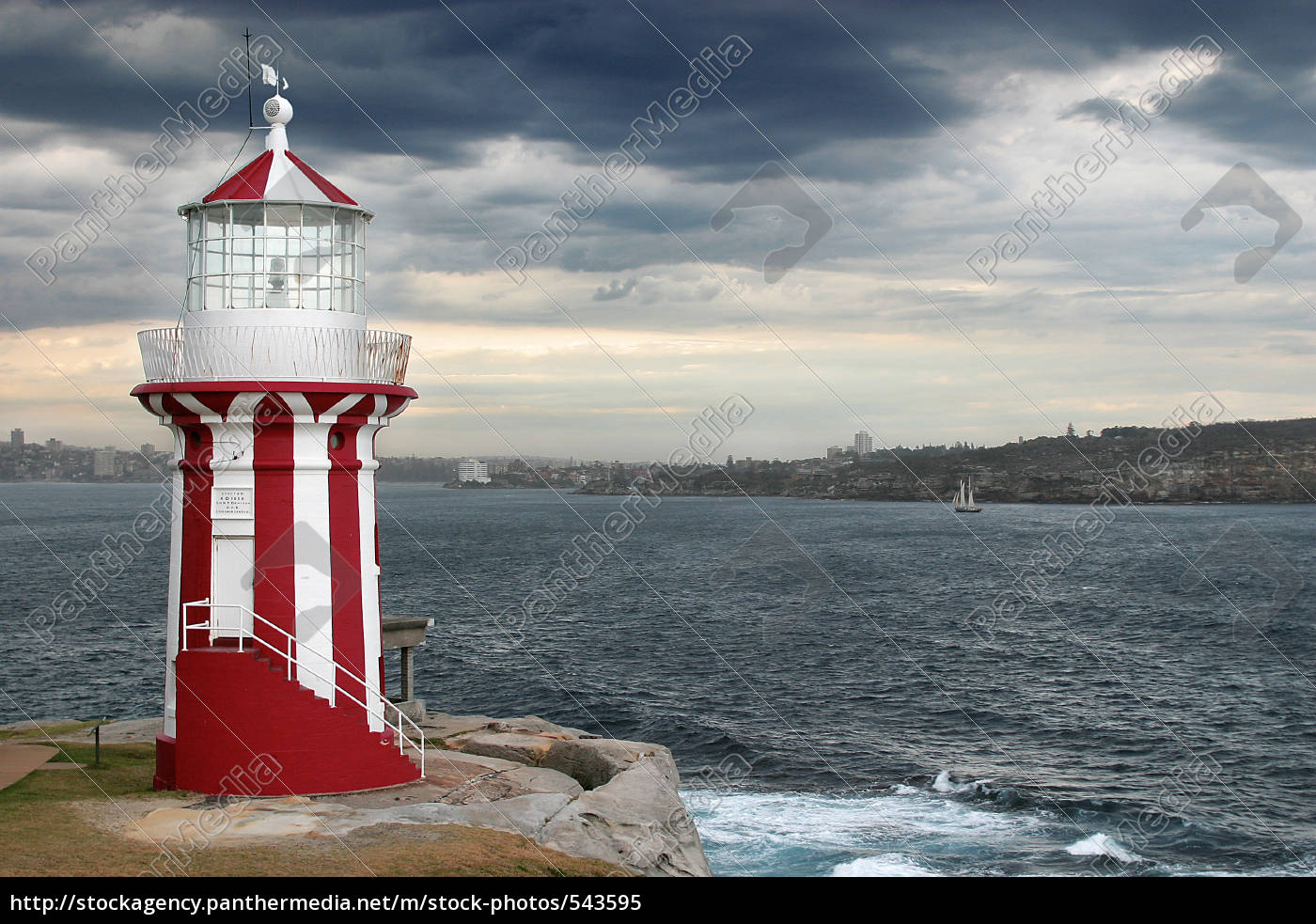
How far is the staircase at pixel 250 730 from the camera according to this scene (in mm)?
12508

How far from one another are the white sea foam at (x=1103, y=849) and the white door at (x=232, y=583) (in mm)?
16906

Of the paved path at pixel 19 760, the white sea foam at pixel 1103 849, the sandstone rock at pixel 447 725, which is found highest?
the paved path at pixel 19 760

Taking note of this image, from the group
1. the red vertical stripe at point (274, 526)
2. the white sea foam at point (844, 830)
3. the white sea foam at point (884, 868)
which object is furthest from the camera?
the white sea foam at point (844, 830)

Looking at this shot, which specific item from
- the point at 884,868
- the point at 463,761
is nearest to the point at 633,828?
the point at 463,761

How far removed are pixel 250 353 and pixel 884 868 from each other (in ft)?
46.6

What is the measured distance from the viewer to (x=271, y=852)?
10930 mm

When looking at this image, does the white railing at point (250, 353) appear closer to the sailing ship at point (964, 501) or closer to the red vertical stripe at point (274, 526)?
the red vertical stripe at point (274, 526)

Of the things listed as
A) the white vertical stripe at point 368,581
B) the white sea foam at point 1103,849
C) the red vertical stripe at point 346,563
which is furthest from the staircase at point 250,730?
the white sea foam at point 1103,849

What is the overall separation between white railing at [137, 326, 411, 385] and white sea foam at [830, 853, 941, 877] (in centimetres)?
1240

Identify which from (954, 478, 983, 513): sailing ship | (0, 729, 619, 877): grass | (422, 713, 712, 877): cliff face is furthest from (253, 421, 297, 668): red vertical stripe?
(954, 478, 983, 513): sailing ship

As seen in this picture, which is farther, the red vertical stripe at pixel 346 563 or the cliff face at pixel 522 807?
the red vertical stripe at pixel 346 563
